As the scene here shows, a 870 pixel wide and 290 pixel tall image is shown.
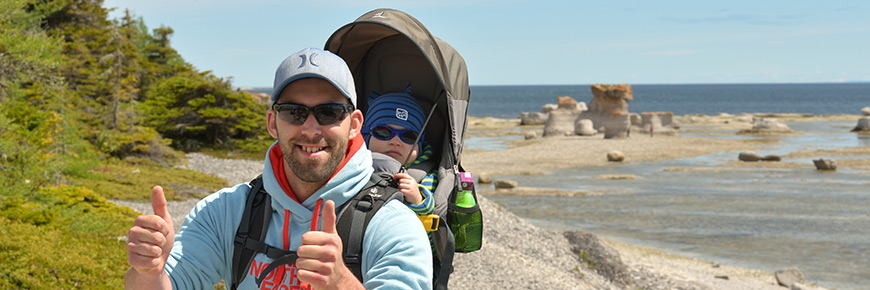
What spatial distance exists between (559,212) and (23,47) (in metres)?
16.8

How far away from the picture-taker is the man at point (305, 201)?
6.81 ft

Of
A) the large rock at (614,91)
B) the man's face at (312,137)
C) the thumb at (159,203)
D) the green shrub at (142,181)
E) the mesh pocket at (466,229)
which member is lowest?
the green shrub at (142,181)

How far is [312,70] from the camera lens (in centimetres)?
208

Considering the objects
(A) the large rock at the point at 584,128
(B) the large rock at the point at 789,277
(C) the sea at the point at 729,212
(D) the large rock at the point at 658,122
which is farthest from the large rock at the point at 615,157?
(B) the large rock at the point at 789,277

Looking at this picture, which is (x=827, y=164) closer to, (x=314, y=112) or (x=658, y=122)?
(x=658, y=122)

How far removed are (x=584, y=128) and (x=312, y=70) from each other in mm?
58089

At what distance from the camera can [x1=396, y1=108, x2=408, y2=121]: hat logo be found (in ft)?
14.0

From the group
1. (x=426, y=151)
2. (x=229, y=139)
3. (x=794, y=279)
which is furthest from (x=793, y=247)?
(x=229, y=139)

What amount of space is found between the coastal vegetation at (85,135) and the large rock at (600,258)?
8733mm

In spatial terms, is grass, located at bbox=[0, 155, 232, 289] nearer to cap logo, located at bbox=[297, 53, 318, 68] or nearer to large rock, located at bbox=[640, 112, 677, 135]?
cap logo, located at bbox=[297, 53, 318, 68]

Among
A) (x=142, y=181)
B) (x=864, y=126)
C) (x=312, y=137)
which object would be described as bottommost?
(x=864, y=126)

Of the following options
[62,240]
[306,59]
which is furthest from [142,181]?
[306,59]

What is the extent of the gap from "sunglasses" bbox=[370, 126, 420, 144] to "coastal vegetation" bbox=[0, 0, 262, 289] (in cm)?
473

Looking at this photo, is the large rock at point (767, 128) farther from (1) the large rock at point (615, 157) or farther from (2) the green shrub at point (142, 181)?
(2) the green shrub at point (142, 181)
